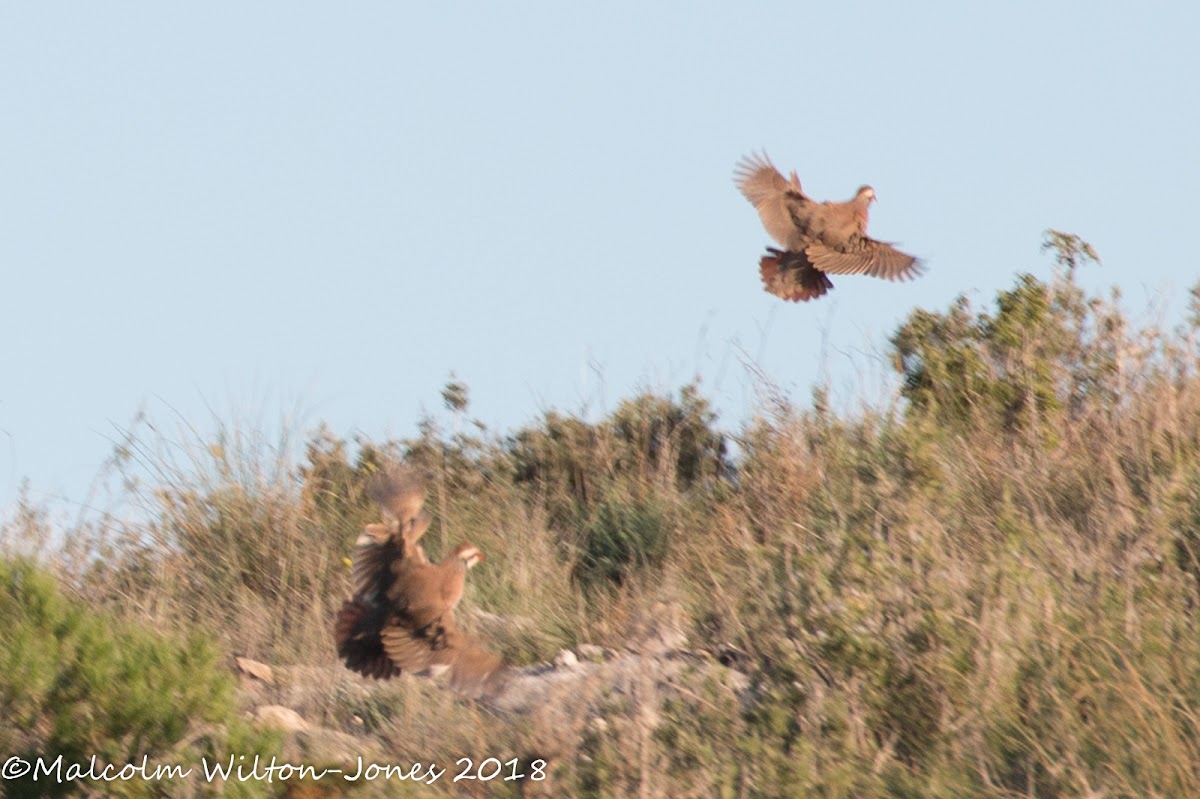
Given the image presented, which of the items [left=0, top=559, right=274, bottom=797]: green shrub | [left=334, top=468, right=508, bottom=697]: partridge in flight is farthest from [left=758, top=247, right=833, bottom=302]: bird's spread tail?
[left=0, top=559, right=274, bottom=797]: green shrub

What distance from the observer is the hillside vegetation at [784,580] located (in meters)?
6.03

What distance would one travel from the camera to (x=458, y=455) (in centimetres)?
1095

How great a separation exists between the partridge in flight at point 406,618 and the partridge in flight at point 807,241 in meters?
3.85

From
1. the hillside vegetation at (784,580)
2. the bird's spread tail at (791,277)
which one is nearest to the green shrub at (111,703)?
the hillside vegetation at (784,580)

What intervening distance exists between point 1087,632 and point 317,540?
15.1 ft

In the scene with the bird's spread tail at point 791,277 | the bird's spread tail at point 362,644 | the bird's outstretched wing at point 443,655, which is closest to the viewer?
the bird's outstretched wing at point 443,655

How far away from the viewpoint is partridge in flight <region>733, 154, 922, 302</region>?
10.7 m

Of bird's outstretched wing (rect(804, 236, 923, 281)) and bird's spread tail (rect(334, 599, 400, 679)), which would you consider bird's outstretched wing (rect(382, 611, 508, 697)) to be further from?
bird's outstretched wing (rect(804, 236, 923, 281))

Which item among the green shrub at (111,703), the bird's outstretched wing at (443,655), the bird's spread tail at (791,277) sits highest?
the bird's spread tail at (791,277)

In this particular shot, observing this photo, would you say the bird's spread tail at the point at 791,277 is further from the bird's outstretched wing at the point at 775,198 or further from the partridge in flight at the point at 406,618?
the partridge in flight at the point at 406,618

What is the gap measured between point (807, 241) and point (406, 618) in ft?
14.5

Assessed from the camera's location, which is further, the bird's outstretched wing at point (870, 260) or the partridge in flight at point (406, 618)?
the bird's outstretched wing at point (870, 260)

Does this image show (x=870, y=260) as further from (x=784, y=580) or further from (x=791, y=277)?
(x=784, y=580)

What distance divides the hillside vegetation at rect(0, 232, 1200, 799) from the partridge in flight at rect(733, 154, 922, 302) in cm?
45
